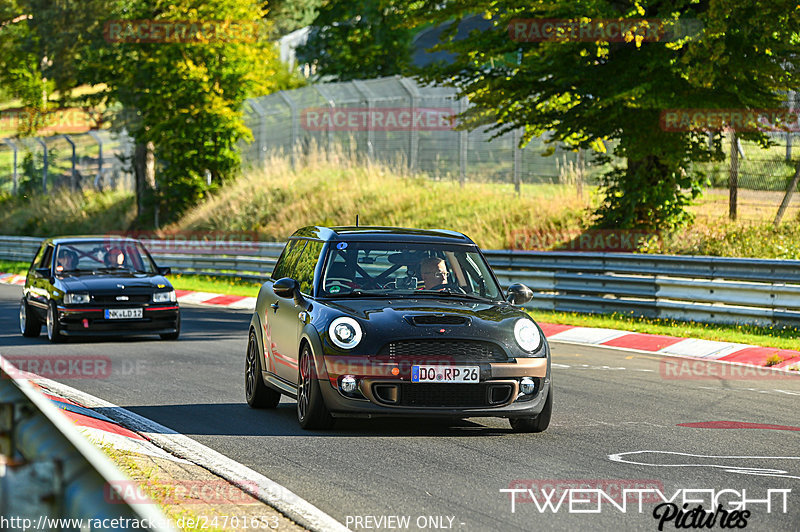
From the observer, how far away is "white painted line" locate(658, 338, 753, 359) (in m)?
15.0

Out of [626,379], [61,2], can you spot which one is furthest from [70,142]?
[626,379]

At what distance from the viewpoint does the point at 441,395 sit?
845 centimetres

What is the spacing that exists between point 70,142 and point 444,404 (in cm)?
4164

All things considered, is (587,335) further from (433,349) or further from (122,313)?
(433,349)

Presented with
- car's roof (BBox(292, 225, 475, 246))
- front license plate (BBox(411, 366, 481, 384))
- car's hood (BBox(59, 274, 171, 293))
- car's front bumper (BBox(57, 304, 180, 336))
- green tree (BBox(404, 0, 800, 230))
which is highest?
green tree (BBox(404, 0, 800, 230))

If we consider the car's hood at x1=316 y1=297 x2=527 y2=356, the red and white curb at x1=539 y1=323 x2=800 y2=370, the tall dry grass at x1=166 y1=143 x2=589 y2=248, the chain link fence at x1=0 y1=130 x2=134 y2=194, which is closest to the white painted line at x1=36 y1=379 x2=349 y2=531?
the car's hood at x1=316 y1=297 x2=527 y2=356

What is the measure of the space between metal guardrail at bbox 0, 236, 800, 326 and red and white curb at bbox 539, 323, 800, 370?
1.21 meters

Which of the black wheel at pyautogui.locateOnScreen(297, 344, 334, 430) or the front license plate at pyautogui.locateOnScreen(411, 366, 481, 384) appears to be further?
the black wheel at pyautogui.locateOnScreen(297, 344, 334, 430)

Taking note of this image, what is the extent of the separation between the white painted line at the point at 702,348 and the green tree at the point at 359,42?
1528 inches

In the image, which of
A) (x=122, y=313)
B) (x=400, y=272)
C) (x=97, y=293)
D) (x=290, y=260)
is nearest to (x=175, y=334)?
(x=122, y=313)

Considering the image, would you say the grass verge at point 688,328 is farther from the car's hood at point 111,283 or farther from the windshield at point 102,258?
the windshield at point 102,258

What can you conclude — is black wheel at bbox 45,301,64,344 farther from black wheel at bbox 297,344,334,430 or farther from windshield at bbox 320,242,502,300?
black wheel at bbox 297,344,334,430

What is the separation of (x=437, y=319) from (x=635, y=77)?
462 inches

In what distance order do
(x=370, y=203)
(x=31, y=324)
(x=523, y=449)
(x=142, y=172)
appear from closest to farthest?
1. (x=523, y=449)
2. (x=31, y=324)
3. (x=370, y=203)
4. (x=142, y=172)
